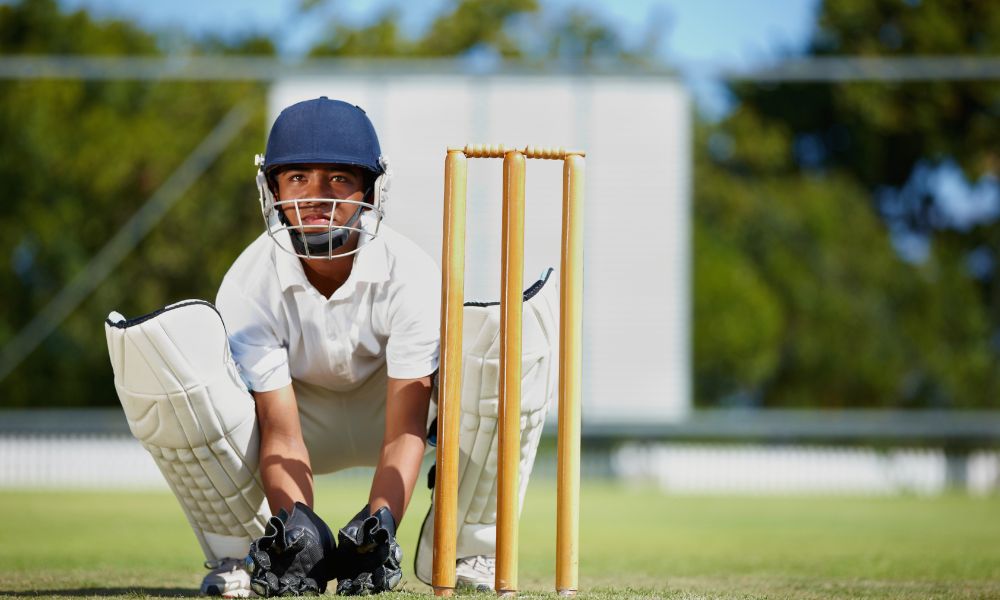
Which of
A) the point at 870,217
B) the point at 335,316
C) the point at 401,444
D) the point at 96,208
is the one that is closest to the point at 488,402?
the point at 401,444

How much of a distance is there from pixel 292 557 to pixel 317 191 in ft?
2.70

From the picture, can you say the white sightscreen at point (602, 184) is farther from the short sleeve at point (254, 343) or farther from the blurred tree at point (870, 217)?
the short sleeve at point (254, 343)

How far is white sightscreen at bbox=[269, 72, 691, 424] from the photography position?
13797 millimetres

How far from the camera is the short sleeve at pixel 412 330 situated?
310cm

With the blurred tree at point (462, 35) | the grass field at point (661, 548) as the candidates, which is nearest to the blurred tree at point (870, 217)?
the blurred tree at point (462, 35)

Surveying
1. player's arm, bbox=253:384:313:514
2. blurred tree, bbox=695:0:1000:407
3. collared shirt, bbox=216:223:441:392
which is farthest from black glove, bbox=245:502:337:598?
blurred tree, bbox=695:0:1000:407

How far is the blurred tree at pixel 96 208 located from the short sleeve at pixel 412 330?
17.0 meters

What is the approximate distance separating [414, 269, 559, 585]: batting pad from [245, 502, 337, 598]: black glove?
0.39m

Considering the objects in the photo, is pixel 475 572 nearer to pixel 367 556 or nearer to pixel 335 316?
pixel 367 556

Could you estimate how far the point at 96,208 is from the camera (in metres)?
20.9

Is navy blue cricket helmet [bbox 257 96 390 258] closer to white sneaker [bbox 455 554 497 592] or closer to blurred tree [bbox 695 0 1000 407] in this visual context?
white sneaker [bbox 455 554 497 592]

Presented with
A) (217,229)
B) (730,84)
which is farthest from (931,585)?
(730,84)

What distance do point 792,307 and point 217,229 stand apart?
393 inches

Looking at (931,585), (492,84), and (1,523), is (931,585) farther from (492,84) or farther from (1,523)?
(492,84)
